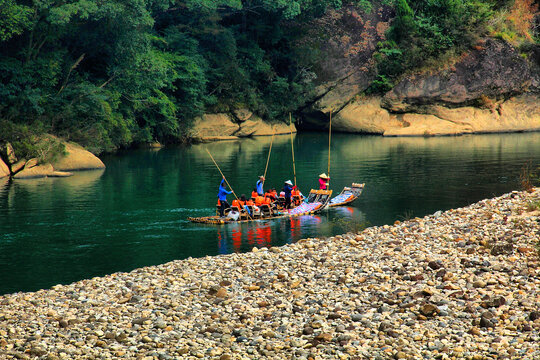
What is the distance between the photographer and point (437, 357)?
1056 cm

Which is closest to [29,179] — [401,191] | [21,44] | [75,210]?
[21,44]

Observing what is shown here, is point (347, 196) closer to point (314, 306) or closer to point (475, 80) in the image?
point (314, 306)

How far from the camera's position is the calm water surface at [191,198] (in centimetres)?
2022

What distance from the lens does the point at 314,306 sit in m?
13.0

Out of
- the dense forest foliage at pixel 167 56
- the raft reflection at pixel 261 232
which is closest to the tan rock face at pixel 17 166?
the dense forest foliage at pixel 167 56

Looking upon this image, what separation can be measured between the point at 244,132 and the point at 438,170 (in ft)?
85.5

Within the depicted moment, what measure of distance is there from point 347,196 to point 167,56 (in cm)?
2536

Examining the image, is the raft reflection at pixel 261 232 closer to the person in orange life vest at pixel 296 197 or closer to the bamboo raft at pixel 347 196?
the person in orange life vest at pixel 296 197

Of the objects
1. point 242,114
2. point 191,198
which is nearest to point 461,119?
point 242,114

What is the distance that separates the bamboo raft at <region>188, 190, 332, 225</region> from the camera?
2409cm

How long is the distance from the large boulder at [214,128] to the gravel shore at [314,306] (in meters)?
38.1

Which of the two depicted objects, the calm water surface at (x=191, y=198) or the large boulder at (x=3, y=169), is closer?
the calm water surface at (x=191, y=198)

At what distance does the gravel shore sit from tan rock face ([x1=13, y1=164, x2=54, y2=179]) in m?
21.6

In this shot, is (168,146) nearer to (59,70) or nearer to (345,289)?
(59,70)
